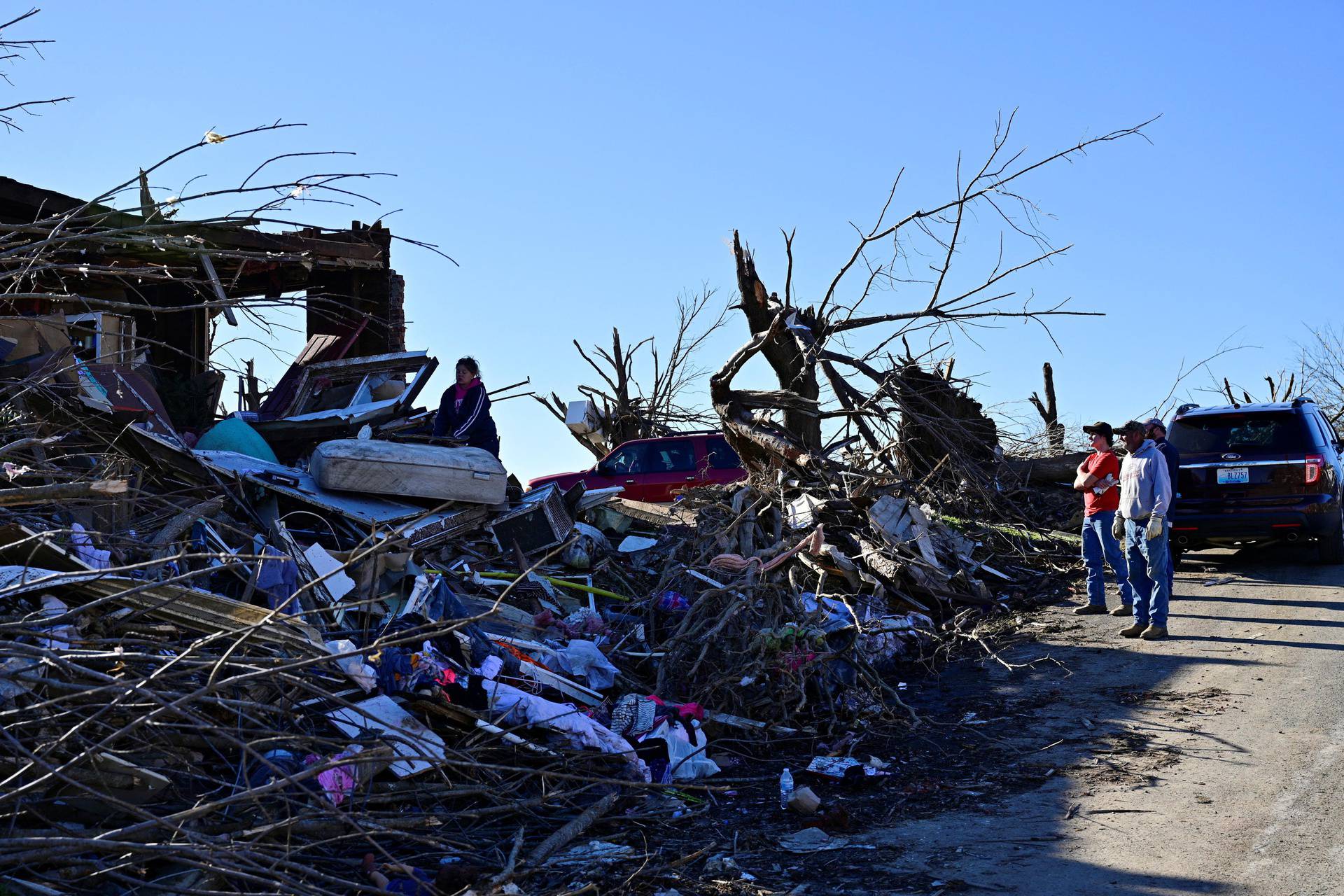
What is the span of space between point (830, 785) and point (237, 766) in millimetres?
3126

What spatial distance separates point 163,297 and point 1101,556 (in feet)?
37.6

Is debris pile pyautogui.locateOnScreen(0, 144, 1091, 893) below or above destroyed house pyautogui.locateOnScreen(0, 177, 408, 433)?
below

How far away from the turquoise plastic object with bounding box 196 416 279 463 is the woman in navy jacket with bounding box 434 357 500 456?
5.12 ft

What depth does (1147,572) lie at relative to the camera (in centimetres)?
915

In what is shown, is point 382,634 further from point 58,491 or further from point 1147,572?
point 1147,572

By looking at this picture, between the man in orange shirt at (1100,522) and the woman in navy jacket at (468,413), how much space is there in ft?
17.4

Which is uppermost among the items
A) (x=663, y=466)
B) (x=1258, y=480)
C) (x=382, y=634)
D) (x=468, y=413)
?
(x=468, y=413)

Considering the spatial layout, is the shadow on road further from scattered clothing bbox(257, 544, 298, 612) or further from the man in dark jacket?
scattered clothing bbox(257, 544, 298, 612)

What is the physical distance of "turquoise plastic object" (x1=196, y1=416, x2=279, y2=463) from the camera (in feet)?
32.0

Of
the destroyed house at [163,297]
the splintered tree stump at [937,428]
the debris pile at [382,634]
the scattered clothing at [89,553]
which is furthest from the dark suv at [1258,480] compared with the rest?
the scattered clothing at [89,553]

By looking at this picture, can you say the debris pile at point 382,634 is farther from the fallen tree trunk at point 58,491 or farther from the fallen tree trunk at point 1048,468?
the fallen tree trunk at point 1048,468

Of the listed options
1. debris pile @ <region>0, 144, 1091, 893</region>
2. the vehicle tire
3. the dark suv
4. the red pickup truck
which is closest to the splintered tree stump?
debris pile @ <region>0, 144, 1091, 893</region>

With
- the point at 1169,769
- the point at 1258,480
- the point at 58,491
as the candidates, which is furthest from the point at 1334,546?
the point at 58,491

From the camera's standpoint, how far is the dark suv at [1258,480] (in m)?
10.8
